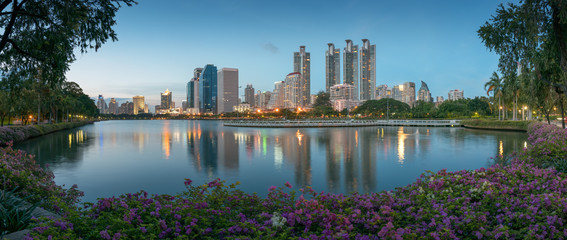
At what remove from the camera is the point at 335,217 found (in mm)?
5168

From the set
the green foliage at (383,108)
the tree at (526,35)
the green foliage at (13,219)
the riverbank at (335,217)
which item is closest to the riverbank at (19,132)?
the green foliage at (13,219)

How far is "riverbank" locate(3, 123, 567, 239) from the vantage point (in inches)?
183

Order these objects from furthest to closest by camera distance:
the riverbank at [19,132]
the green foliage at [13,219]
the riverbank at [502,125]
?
1. the riverbank at [502,125]
2. the riverbank at [19,132]
3. the green foliage at [13,219]

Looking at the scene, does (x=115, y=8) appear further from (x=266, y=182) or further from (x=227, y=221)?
(x=227, y=221)

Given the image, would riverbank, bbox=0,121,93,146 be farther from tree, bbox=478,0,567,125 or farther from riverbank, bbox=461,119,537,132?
riverbank, bbox=461,119,537,132

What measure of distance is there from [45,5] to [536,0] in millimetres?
17126

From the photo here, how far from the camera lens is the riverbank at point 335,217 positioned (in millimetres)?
4641

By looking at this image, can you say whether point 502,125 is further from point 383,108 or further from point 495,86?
point 383,108

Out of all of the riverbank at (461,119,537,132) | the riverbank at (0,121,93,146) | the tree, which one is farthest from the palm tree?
the riverbank at (0,121,93,146)

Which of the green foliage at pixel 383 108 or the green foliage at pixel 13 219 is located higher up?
the green foliage at pixel 383 108

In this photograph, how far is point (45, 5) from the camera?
11.0m

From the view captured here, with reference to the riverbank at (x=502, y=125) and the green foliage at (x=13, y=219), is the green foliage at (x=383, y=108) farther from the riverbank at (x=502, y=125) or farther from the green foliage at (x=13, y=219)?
the green foliage at (x=13, y=219)

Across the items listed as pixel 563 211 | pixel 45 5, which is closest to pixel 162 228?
pixel 563 211

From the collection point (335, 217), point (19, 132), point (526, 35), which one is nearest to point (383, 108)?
point (19, 132)
